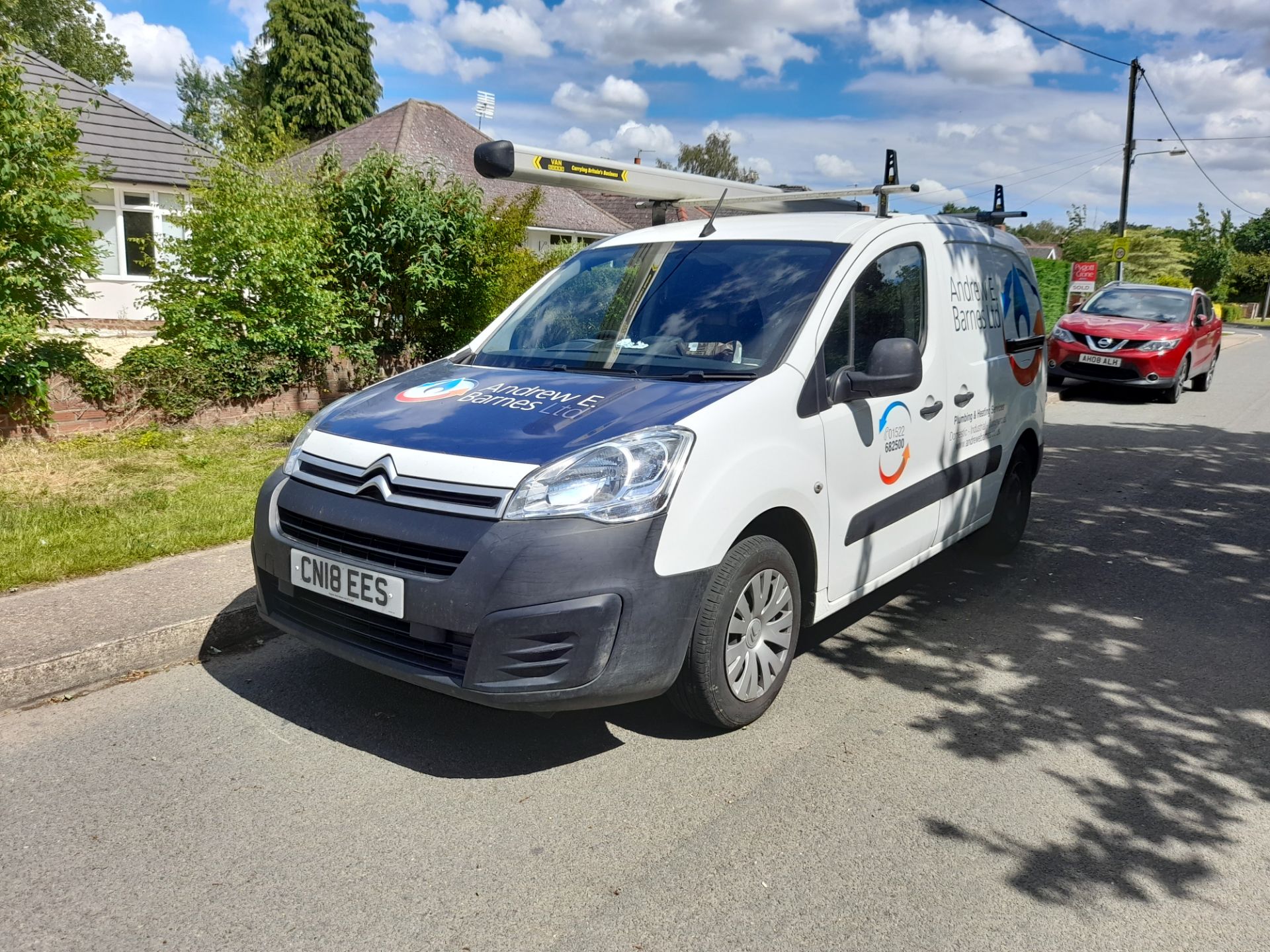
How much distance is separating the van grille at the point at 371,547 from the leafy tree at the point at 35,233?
5272 millimetres

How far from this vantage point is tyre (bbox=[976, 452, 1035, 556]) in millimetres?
6062

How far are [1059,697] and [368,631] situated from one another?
9.62ft

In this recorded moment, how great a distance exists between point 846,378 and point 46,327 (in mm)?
6932

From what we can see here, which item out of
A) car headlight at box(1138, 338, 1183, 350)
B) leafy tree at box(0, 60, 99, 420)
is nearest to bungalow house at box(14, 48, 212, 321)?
leafy tree at box(0, 60, 99, 420)

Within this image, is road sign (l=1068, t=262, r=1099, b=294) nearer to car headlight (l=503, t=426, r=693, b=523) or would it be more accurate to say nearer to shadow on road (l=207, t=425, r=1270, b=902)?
shadow on road (l=207, t=425, r=1270, b=902)

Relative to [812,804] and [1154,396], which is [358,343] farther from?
[1154,396]

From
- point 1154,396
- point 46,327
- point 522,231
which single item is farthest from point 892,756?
point 1154,396

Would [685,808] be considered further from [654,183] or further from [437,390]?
[654,183]

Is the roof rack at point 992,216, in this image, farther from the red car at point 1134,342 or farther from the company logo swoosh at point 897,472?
the red car at point 1134,342

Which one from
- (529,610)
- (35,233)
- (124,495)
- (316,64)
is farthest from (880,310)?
(316,64)

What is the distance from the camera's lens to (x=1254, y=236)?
313 feet

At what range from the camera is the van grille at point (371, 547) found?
3.24 meters

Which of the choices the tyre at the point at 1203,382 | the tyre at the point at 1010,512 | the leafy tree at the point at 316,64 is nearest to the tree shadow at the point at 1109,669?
the tyre at the point at 1010,512

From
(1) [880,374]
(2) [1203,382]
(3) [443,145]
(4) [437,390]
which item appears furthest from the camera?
(3) [443,145]
